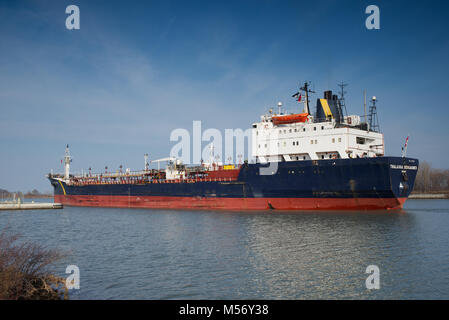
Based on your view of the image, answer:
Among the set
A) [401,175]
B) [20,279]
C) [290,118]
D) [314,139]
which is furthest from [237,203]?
[20,279]

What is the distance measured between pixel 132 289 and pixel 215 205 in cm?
2369

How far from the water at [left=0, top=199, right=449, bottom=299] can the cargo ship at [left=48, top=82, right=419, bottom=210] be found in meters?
4.15

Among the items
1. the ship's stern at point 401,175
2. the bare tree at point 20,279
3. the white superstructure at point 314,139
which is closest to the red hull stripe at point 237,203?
the ship's stern at point 401,175

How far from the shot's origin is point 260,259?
13008mm

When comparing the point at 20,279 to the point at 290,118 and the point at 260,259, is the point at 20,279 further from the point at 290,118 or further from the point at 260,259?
the point at 290,118

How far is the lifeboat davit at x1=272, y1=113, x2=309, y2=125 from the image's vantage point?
30.9 meters

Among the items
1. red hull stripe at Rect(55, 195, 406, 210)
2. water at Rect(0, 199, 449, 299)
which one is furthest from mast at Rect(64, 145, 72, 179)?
water at Rect(0, 199, 449, 299)

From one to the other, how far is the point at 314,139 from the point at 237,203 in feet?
30.1

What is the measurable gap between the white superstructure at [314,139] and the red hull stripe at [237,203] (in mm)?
3937

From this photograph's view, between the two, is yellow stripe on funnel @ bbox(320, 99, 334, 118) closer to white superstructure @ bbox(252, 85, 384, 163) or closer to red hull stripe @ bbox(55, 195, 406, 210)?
white superstructure @ bbox(252, 85, 384, 163)

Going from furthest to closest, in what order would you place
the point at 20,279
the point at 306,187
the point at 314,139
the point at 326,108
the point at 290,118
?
the point at 290,118 → the point at 326,108 → the point at 314,139 → the point at 306,187 → the point at 20,279

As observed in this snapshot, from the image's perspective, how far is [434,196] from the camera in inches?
2586

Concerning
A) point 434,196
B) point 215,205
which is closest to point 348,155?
point 215,205

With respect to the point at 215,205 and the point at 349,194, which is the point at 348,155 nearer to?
the point at 349,194
